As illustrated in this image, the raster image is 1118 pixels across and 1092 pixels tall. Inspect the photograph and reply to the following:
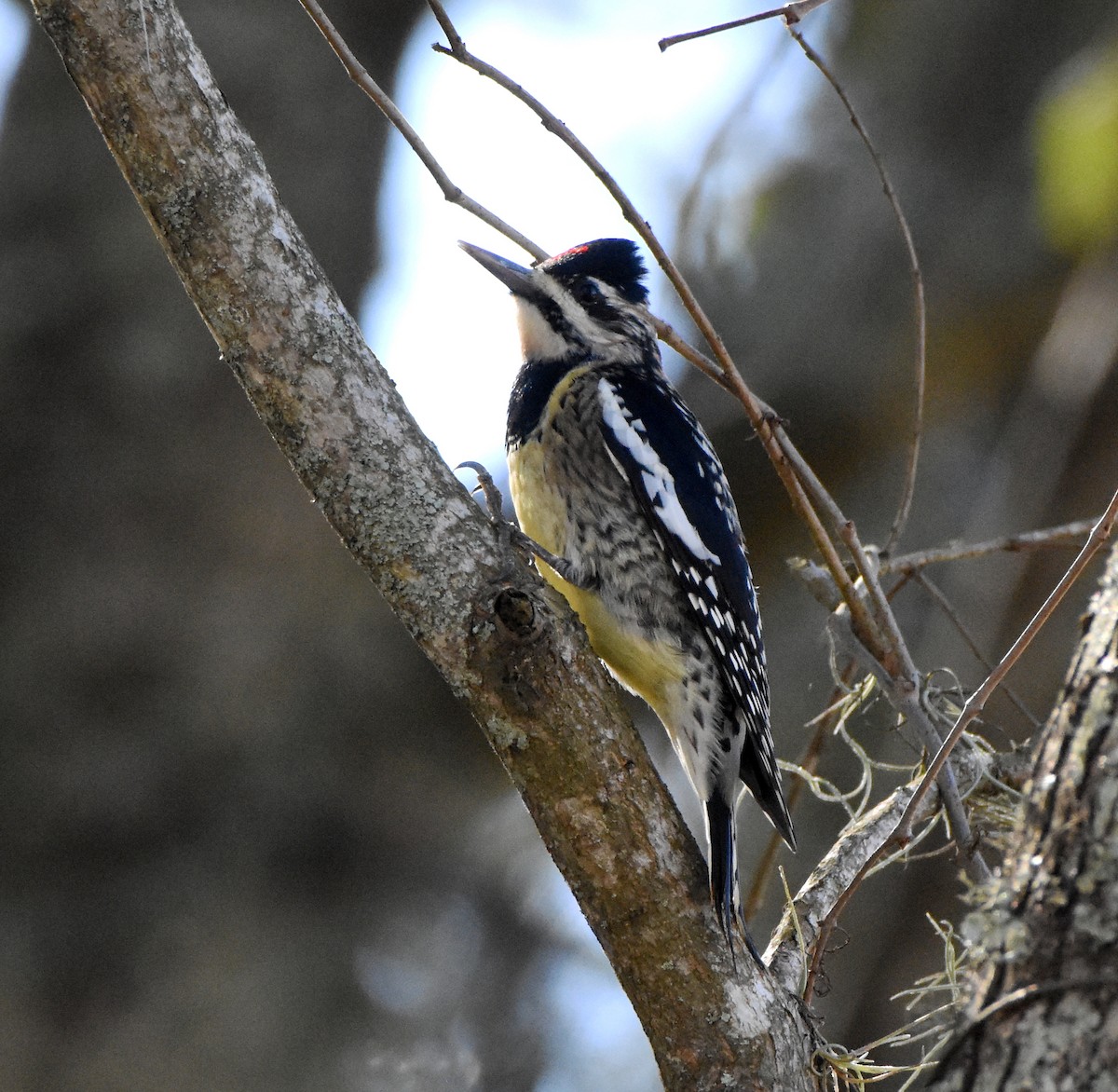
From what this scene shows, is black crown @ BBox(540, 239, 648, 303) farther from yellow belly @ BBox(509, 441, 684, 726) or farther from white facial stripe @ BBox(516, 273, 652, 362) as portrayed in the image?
yellow belly @ BBox(509, 441, 684, 726)

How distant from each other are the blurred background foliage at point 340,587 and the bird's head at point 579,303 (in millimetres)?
1382

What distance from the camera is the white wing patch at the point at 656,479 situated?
9.32 feet

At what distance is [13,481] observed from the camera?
438 centimetres

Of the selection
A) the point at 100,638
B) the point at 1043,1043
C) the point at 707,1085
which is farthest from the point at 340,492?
the point at 100,638

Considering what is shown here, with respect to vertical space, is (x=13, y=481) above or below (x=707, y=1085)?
above

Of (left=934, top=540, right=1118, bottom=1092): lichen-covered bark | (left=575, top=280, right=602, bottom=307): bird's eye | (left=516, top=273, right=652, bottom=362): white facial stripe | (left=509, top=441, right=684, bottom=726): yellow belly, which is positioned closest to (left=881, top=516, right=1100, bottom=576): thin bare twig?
(left=509, top=441, right=684, bottom=726): yellow belly

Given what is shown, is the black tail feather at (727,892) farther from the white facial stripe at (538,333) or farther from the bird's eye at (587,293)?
the bird's eye at (587,293)

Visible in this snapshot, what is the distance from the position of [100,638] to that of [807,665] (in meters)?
2.39

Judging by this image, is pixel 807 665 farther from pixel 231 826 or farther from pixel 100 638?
pixel 100 638

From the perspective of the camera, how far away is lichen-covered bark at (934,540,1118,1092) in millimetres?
1110

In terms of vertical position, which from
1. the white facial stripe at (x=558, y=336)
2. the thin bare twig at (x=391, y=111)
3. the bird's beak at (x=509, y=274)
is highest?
the thin bare twig at (x=391, y=111)

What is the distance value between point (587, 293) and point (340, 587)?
5.73ft

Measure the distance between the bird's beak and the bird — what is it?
118 mm

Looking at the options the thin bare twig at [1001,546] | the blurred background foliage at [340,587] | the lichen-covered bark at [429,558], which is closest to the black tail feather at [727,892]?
the lichen-covered bark at [429,558]
